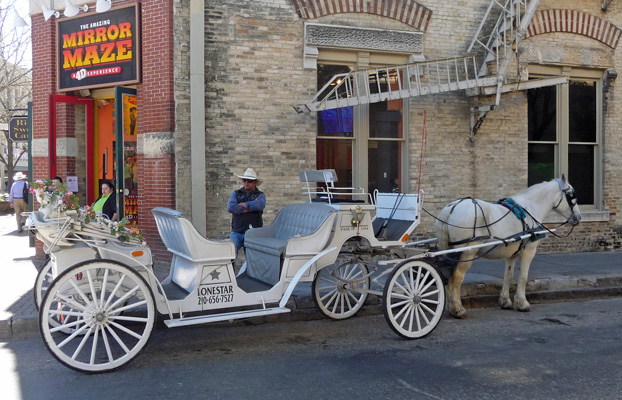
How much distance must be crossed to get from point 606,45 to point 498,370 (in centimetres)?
1034

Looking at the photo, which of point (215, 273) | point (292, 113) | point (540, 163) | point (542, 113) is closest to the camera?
point (215, 273)

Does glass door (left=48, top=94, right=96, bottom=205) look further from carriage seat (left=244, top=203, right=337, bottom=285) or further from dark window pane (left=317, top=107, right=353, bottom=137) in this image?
carriage seat (left=244, top=203, right=337, bottom=285)

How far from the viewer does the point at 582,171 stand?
546 inches

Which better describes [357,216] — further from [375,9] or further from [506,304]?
[375,9]

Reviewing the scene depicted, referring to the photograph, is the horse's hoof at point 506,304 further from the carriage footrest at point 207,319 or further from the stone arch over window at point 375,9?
the stone arch over window at point 375,9

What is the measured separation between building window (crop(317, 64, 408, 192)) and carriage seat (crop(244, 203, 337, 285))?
408 cm

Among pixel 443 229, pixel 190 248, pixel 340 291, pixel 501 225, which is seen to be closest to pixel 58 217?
pixel 190 248

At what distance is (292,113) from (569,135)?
21.3 feet

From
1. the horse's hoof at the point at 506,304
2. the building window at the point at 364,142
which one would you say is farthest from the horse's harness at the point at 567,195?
the building window at the point at 364,142

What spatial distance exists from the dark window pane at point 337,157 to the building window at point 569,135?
13.6 ft

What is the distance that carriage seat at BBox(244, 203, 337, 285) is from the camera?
6.75 m

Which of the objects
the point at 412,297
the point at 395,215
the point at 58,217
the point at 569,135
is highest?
the point at 569,135

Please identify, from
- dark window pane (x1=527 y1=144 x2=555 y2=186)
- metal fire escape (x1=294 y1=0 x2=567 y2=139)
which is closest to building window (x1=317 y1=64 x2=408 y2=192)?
metal fire escape (x1=294 y1=0 x2=567 y2=139)

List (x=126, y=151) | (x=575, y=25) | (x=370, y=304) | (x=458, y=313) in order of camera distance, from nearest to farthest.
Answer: (x=458, y=313)
(x=370, y=304)
(x=126, y=151)
(x=575, y=25)
